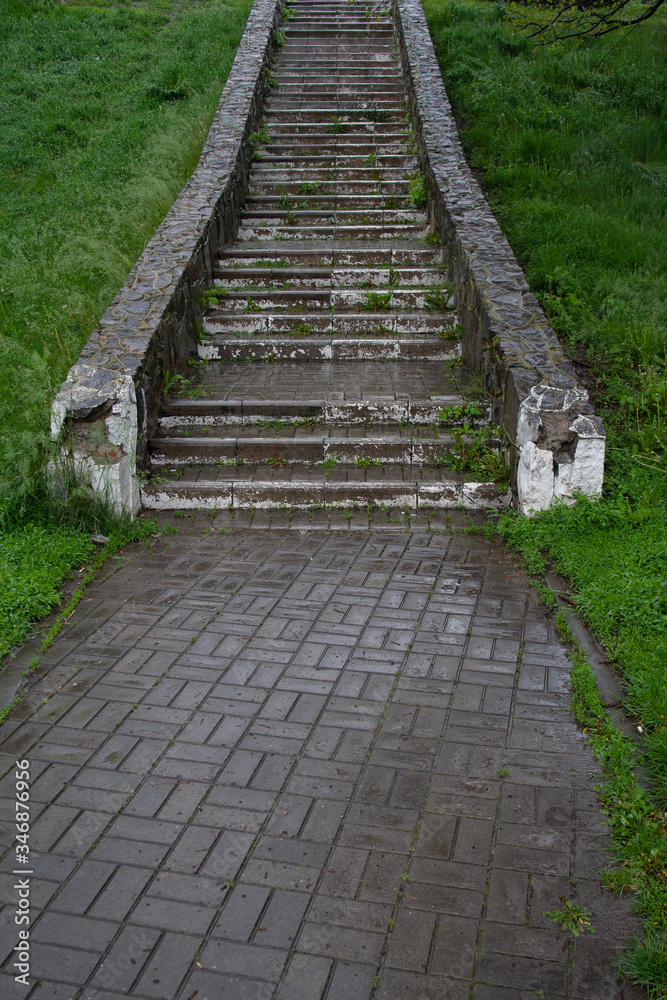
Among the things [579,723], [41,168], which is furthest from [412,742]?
[41,168]

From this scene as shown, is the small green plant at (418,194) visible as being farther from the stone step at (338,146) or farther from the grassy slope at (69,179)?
the grassy slope at (69,179)

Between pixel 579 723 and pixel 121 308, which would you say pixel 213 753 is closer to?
pixel 579 723

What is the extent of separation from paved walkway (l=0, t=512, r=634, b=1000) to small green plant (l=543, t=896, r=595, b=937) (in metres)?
0.03

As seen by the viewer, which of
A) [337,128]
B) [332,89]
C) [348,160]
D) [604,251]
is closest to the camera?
[604,251]

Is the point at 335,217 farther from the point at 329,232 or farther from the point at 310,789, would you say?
the point at 310,789

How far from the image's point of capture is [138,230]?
27.7ft

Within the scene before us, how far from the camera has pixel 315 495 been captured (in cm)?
561

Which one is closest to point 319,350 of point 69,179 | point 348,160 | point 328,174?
point 328,174

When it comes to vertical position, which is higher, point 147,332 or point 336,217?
point 336,217

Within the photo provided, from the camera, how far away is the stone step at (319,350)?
721cm

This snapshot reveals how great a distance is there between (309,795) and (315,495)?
275 centimetres

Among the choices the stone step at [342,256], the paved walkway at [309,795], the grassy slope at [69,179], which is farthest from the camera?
the stone step at [342,256]

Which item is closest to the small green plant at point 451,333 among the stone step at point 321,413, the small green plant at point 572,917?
the stone step at point 321,413

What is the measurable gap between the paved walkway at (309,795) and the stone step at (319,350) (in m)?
2.98
